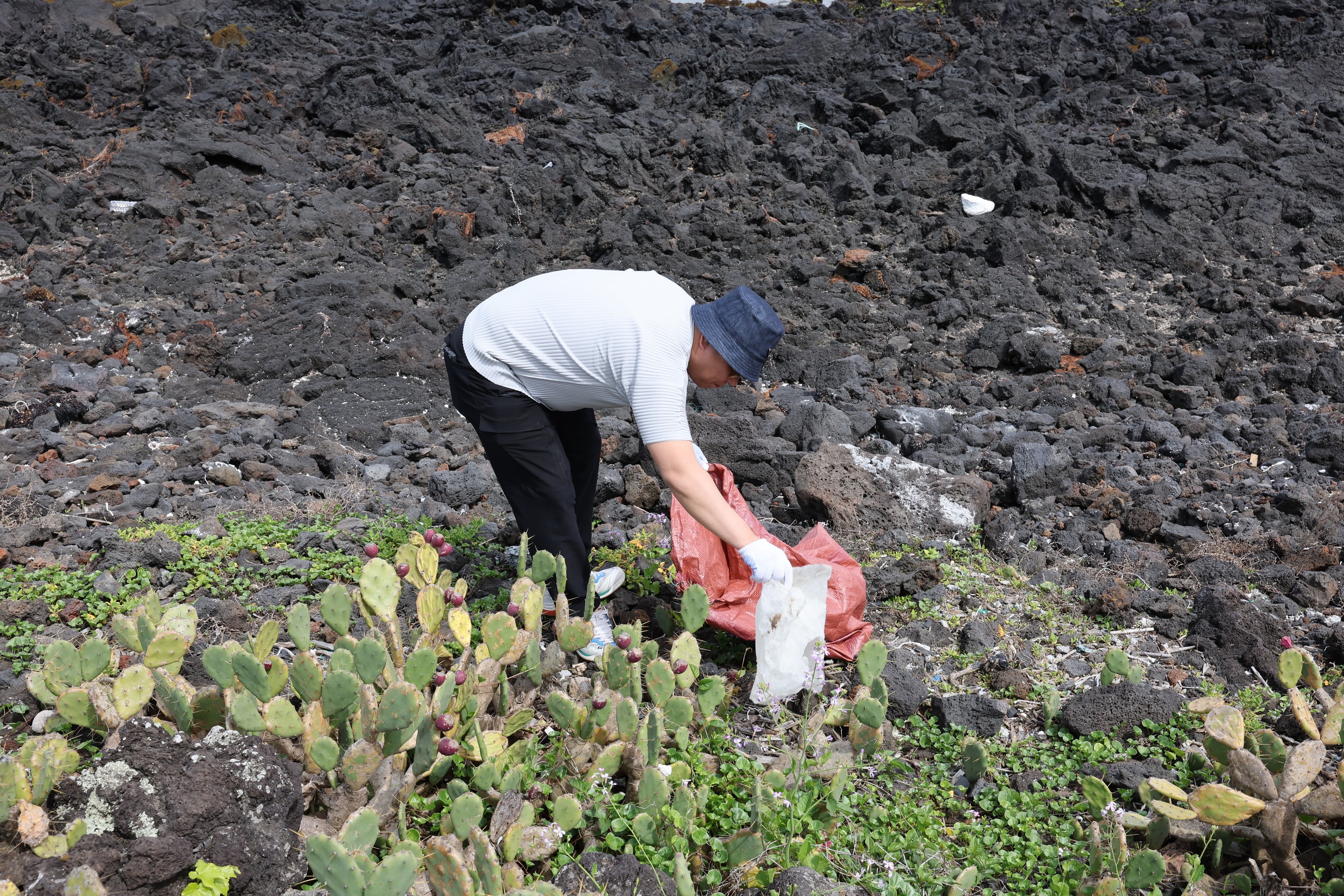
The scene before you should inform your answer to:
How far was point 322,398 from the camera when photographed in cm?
698

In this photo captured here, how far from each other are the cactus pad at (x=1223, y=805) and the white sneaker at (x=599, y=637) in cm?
188

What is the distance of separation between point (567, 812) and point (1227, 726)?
1.71 metres

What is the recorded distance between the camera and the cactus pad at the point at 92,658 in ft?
8.34

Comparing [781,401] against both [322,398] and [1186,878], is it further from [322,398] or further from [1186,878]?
[1186,878]

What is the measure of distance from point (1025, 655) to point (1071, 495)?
5.68 feet

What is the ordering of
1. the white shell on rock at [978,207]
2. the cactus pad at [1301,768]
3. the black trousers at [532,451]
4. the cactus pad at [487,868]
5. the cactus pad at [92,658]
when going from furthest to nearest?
the white shell on rock at [978,207] → the black trousers at [532,451] → the cactus pad at [92,658] → the cactus pad at [1301,768] → the cactus pad at [487,868]

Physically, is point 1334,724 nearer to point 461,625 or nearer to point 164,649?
point 461,625

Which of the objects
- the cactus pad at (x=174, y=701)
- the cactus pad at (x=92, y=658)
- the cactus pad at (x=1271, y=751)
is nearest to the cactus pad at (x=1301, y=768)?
the cactus pad at (x=1271, y=751)

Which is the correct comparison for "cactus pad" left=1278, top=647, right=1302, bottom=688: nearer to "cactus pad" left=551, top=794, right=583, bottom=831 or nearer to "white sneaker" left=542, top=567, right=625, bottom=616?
"cactus pad" left=551, top=794, right=583, bottom=831

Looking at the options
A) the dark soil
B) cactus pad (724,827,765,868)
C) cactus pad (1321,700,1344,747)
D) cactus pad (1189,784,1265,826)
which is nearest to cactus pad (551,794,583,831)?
cactus pad (724,827,765,868)

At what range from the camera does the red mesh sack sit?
136 inches

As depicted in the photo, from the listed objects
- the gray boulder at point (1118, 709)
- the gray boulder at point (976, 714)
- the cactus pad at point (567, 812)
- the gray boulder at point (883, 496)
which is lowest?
the gray boulder at point (883, 496)

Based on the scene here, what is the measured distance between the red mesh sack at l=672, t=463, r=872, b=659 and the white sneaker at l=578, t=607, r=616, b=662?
0.33 m

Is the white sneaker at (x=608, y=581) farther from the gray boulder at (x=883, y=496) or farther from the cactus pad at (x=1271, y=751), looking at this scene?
the cactus pad at (x=1271, y=751)
